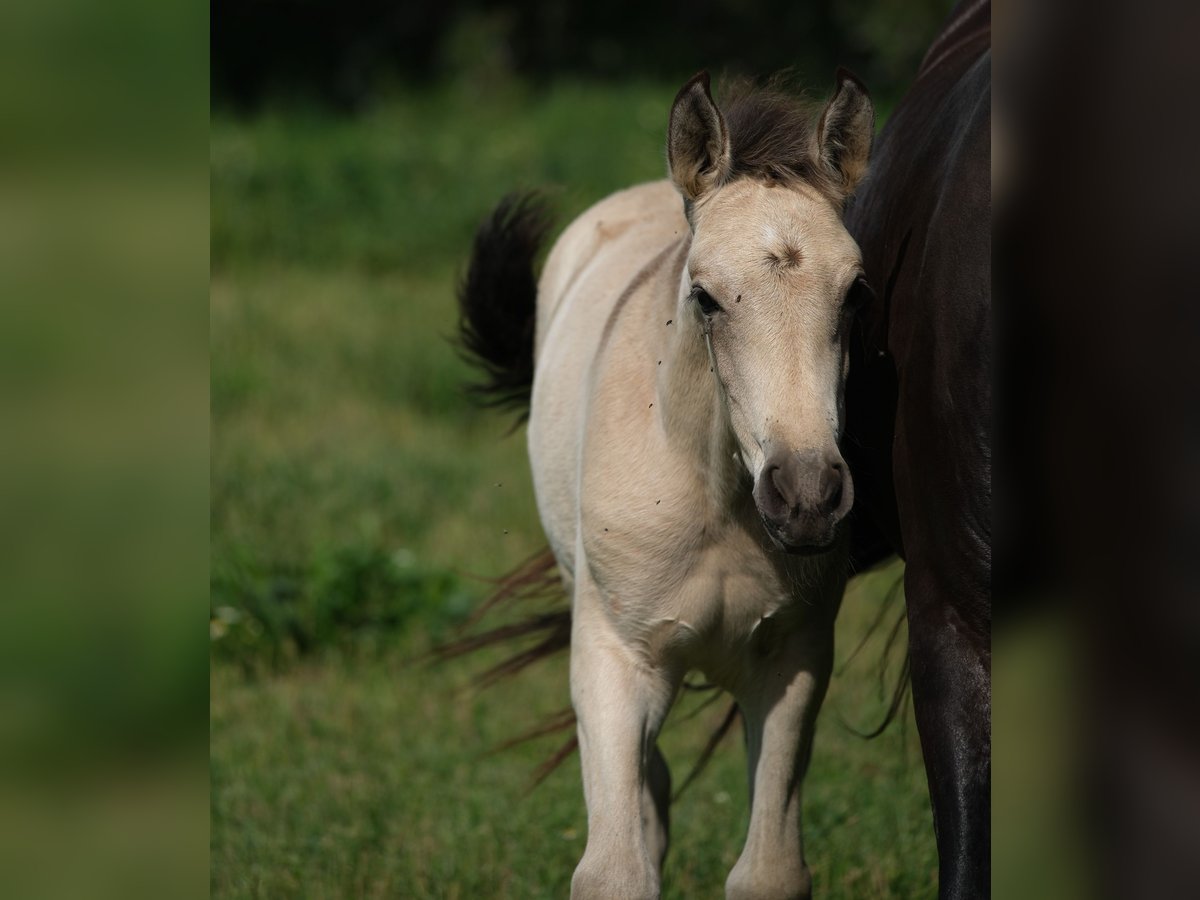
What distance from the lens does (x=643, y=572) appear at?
2904 millimetres

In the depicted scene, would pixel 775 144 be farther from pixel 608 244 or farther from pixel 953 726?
pixel 608 244

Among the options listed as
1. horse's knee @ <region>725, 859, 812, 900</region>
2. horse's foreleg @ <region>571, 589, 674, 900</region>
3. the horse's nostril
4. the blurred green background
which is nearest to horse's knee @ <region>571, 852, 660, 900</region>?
horse's foreleg @ <region>571, 589, 674, 900</region>

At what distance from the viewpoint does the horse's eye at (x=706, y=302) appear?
2504 mm

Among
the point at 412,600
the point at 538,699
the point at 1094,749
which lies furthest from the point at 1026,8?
the point at 412,600

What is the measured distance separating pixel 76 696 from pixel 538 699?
508 cm

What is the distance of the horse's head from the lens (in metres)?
2.25

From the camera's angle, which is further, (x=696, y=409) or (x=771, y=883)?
(x=771, y=883)

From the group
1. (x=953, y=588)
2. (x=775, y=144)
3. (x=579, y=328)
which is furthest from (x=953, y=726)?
(x=579, y=328)

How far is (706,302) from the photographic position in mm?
2537

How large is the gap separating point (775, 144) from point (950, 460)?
2.46 ft

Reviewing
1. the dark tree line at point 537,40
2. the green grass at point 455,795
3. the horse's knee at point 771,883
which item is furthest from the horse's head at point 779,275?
the dark tree line at point 537,40

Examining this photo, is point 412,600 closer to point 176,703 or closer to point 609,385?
point 609,385

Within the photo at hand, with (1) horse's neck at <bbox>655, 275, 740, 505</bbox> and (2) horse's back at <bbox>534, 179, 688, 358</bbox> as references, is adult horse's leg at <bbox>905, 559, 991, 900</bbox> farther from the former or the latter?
(2) horse's back at <bbox>534, 179, 688, 358</bbox>

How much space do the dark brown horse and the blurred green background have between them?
2.96 ft
